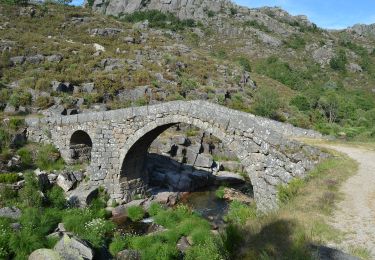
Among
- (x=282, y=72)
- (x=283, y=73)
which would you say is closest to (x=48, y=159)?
(x=283, y=73)

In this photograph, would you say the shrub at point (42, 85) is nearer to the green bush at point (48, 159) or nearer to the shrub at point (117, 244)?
the green bush at point (48, 159)

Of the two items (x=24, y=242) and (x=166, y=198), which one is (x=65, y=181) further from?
(x=24, y=242)

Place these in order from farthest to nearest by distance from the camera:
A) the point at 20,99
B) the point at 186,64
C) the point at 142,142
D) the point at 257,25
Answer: the point at 257,25, the point at 186,64, the point at 20,99, the point at 142,142

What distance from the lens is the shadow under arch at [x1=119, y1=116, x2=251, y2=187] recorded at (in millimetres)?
13977

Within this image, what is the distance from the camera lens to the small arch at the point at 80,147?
69.7 feet

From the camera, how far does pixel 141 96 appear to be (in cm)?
3338

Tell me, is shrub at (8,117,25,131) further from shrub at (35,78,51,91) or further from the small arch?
shrub at (35,78,51,91)

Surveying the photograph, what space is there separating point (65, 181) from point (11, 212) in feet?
14.5

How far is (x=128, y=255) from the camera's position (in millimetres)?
12898

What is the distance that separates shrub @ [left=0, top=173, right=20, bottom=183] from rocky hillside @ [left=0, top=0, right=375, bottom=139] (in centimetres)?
985

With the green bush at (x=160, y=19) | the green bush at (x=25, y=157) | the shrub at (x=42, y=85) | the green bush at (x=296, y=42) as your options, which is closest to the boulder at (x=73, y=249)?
the green bush at (x=25, y=157)

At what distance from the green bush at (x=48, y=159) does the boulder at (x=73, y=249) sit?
9292 millimetres

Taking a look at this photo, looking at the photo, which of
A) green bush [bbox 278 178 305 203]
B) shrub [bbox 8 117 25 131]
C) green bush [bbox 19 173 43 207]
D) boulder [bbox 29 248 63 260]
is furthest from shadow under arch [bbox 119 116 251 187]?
shrub [bbox 8 117 25 131]

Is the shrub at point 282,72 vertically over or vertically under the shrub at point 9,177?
over
